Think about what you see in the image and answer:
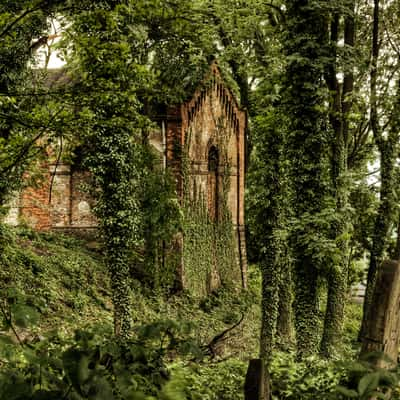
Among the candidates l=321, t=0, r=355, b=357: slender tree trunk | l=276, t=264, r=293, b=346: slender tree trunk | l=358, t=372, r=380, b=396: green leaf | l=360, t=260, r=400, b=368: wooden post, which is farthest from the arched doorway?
l=358, t=372, r=380, b=396: green leaf

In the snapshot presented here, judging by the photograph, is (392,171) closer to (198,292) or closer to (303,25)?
(303,25)

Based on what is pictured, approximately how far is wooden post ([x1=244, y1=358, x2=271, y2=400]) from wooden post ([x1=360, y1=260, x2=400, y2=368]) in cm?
50

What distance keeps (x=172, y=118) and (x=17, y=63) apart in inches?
292

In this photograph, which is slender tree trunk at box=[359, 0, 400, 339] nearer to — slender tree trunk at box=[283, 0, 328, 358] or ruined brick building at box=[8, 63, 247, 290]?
slender tree trunk at box=[283, 0, 328, 358]

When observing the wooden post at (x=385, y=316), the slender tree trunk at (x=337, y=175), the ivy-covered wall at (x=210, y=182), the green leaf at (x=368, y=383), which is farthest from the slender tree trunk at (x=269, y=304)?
the green leaf at (x=368, y=383)

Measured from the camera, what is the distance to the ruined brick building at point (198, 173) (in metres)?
21.2

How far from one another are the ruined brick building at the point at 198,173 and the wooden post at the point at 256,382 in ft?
60.6

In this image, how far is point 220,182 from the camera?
24.1 meters

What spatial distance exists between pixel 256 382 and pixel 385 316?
677mm

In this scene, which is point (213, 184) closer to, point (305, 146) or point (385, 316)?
point (305, 146)

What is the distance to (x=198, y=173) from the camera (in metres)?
22.6

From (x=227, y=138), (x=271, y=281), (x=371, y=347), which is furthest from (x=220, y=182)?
(x=371, y=347)

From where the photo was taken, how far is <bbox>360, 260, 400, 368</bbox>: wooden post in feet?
8.30

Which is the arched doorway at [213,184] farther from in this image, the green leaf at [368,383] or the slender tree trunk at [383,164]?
the green leaf at [368,383]
